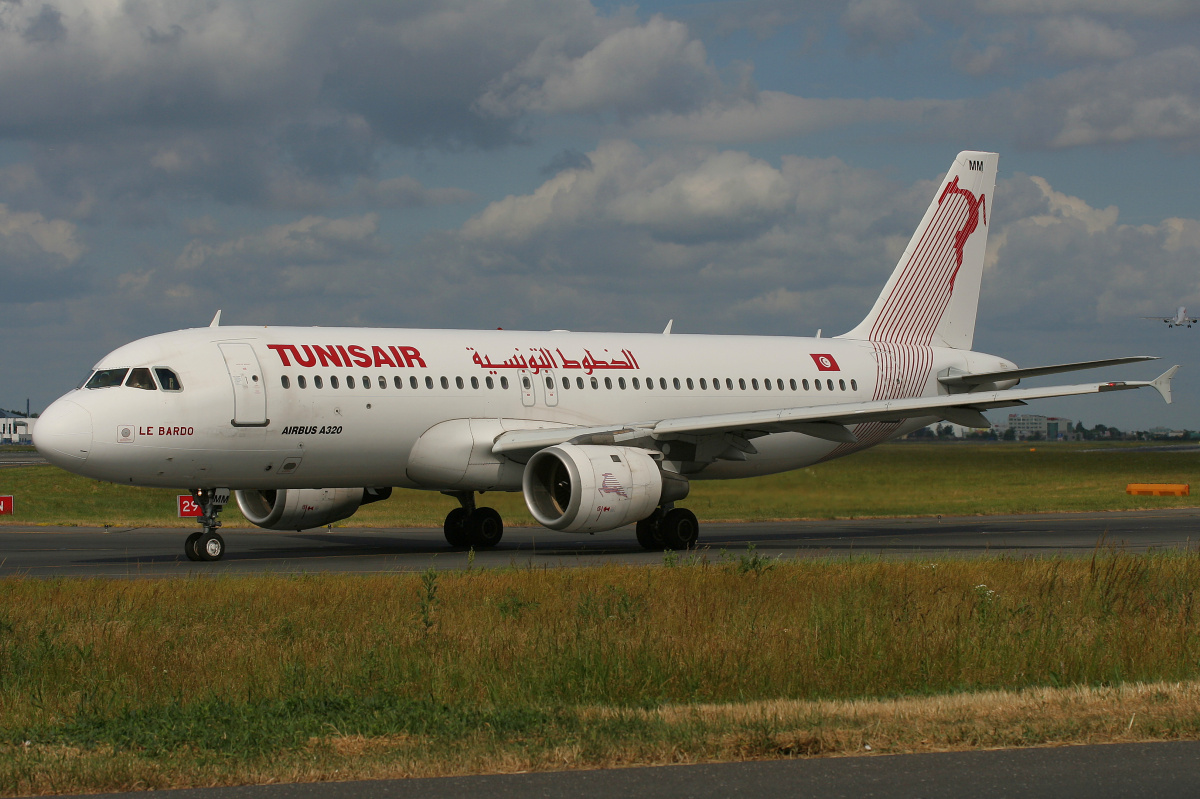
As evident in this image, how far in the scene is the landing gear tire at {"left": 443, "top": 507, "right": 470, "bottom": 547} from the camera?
26156 mm

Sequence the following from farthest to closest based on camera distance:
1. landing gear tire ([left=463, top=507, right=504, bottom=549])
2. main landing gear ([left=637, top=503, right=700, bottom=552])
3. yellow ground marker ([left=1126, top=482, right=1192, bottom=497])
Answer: yellow ground marker ([left=1126, top=482, right=1192, bottom=497]) → landing gear tire ([left=463, top=507, right=504, bottom=549]) → main landing gear ([left=637, top=503, right=700, bottom=552])

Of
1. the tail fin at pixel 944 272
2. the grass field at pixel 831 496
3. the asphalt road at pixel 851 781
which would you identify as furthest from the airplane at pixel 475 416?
the asphalt road at pixel 851 781

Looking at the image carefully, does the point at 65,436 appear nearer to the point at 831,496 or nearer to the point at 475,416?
the point at 475,416

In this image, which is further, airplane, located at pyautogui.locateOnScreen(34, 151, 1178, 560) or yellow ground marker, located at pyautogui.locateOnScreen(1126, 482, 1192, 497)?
yellow ground marker, located at pyautogui.locateOnScreen(1126, 482, 1192, 497)

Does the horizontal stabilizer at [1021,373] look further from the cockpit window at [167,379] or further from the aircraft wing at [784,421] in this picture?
the cockpit window at [167,379]

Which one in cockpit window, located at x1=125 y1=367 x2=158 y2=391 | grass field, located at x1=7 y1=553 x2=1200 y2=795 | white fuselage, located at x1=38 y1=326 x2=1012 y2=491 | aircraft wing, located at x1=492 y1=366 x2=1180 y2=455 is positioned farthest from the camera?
aircraft wing, located at x1=492 y1=366 x2=1180 y2=455

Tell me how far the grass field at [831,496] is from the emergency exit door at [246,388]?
8.71m

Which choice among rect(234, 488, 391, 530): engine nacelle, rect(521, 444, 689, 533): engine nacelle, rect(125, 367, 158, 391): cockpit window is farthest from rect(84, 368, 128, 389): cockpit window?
Answer: rect(521, 444, 689, 533): engine nacelle

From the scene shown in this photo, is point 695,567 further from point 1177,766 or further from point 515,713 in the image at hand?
point 1177,766

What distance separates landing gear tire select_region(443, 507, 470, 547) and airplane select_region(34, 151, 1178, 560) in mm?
48

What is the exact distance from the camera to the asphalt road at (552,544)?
20688 mm

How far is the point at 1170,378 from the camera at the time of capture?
Answer: 22.2m

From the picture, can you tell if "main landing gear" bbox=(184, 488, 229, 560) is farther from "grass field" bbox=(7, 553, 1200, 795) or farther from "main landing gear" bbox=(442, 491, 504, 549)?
"grass field" bbox=(7, 553, 1200, 795)

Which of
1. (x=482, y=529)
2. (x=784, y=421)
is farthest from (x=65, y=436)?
(x=784, y=421)
